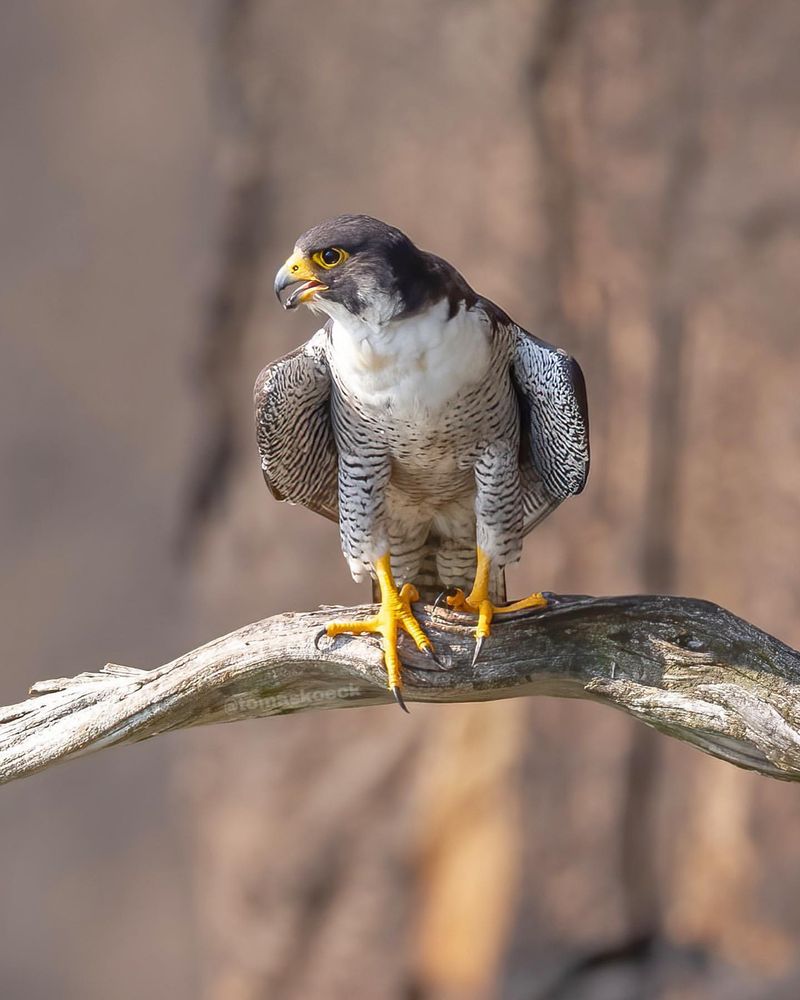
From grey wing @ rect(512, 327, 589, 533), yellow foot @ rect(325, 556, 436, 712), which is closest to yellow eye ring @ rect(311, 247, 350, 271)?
grey wing @ rect(512, 327, 589, 533)

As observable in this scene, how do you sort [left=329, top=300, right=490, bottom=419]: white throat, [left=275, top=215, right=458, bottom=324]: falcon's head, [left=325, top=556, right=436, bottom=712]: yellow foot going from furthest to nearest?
[left=325, top=556, right=436, bottom=712]: yellow foot < [left=329, top=300, right=490, bottom=419]: white throat < [left=275, top=215, right=458, bottom=324]: falcon's head

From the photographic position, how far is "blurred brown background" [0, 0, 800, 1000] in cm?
546

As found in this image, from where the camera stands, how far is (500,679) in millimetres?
3262

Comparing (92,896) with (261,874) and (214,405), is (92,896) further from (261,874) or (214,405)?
(214,405)

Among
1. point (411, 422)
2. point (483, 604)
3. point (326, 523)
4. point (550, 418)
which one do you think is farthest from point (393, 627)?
point (326, 523)

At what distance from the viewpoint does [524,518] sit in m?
3.62

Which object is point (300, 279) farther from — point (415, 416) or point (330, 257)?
point (415, 416)

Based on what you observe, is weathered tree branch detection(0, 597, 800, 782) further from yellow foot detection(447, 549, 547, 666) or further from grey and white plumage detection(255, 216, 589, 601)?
grey and white plumage detection(255, 216, 589, 601)

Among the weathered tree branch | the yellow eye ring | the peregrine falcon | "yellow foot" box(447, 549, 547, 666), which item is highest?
the yellow eye ring

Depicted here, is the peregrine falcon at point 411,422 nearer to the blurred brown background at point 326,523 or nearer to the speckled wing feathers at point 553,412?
the speckled wing feathers at point 553,412

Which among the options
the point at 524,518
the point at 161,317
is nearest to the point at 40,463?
the point at 161,317

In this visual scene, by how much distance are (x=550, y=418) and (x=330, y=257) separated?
80 cm

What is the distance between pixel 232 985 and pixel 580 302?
3.77m

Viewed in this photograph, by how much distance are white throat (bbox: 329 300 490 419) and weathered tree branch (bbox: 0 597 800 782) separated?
2.04ft
